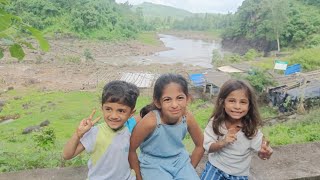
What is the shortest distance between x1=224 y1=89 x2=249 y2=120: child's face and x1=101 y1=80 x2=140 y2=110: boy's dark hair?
66cm

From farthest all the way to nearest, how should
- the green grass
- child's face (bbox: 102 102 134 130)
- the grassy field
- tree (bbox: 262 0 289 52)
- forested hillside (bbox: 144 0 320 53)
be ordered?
forested hillside (bbox: 144 0 320 53)
tree (bbox: 262 0 289 52)
the grassy field
the green grass
child's face (bbox: 102 102 134 130)

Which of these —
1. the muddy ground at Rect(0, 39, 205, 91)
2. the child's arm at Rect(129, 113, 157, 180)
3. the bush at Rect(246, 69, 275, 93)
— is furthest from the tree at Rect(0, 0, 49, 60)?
the muddy ground at Rect(0, 39, 205, 91)

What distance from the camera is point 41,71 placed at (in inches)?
1372

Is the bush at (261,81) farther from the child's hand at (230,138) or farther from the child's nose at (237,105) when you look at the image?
the child's hand at (230,138)

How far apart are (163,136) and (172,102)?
22 centimetres

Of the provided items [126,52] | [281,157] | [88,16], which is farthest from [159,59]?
[281,157]

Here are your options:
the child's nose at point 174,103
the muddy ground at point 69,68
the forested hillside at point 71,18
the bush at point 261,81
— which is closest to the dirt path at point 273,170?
the child's nose at point 174,103

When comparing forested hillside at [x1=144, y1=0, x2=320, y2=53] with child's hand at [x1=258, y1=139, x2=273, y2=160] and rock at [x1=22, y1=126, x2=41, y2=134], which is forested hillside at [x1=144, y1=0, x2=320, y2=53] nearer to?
rock at [x1=22, y1=126, x2=41, y2=134]

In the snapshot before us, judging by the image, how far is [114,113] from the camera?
2.02 metres

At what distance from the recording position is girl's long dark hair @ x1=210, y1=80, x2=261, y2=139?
2.30 m

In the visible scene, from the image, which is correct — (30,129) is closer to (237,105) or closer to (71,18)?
(237,105)

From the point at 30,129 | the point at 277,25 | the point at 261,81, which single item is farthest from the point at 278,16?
the point at 30,129

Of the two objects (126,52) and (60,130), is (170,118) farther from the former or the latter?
(126,52)

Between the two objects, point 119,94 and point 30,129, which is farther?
point 30,129
